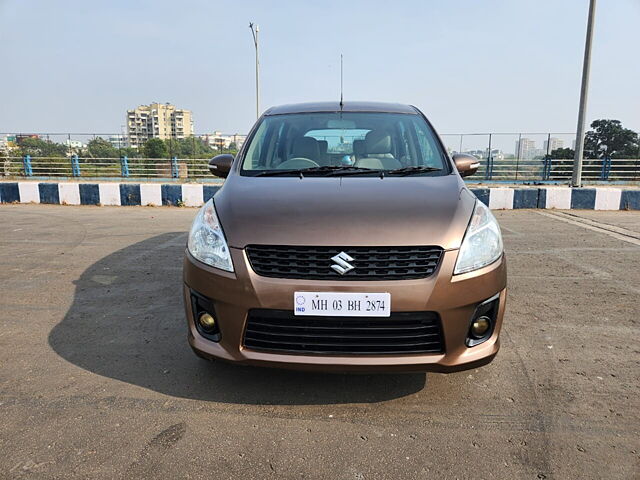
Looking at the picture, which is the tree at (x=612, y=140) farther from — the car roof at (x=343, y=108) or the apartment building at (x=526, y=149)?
the car roof at (x=343, y=108)

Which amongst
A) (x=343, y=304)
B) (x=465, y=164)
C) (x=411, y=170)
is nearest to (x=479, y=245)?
(x=343, y=304)

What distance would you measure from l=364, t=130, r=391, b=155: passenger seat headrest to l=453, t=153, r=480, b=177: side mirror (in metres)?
0.53

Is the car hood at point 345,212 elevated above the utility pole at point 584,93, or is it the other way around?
the utility pole at point 584,93

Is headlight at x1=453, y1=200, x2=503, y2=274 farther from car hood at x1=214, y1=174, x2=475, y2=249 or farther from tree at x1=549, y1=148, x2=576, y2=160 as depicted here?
tree at x1=549, y1=148, x2=576, y2=160

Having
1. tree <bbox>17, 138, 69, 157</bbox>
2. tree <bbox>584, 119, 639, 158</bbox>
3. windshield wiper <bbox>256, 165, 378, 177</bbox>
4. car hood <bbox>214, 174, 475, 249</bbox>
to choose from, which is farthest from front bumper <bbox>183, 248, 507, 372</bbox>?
tree <bbox>17, 138, 69, 157</bbox>

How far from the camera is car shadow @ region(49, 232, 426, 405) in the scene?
246 centimetres

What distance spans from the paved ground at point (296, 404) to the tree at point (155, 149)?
2009 cm

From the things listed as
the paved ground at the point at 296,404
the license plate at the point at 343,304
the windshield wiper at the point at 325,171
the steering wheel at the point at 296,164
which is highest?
the steering wheel at the point at 296,164

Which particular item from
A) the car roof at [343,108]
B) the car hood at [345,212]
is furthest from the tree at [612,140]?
the car hood at [345,212]

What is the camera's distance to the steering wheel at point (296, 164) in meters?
3.19

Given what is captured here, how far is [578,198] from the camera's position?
33.3 ft

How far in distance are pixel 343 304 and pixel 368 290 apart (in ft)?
0.43

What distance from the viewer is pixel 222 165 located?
350 centimetres

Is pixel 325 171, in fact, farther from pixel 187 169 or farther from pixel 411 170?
pixel 187 169
